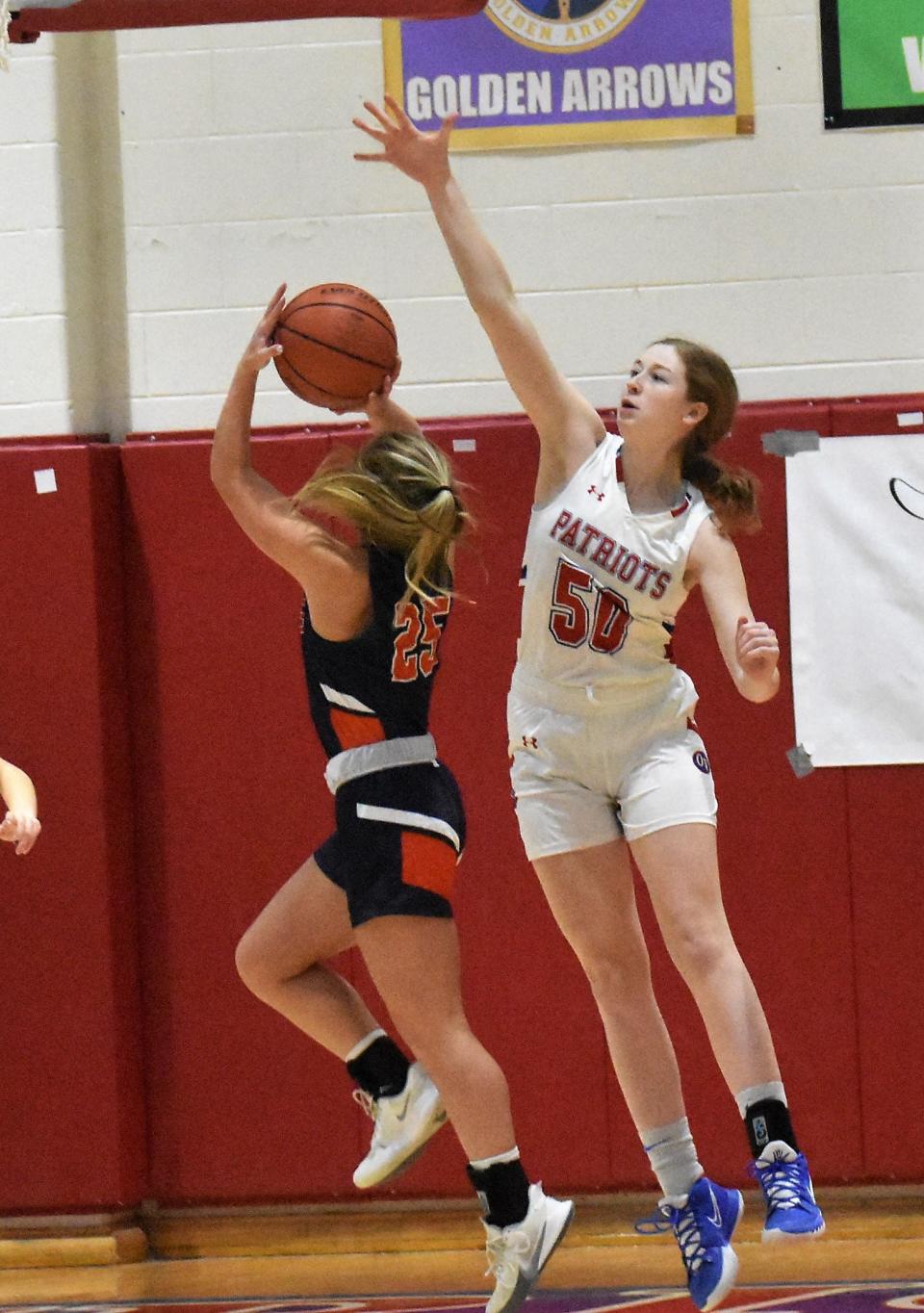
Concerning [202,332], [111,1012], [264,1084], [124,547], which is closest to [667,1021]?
[264,1084]

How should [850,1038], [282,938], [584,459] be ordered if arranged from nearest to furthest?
[282,938]
[584,459]
[850,1038]

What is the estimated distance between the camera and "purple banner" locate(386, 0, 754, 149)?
5941mm

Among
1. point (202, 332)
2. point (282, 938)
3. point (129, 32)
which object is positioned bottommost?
point (282, 938)

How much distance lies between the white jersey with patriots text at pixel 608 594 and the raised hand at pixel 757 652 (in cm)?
41

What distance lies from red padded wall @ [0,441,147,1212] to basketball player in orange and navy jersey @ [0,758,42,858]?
1.39 meters

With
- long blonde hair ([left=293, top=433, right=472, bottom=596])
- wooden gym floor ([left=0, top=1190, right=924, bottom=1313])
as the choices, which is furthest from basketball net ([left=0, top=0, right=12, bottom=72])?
wooden gym floor ([left=0, top=1190, right=924, bottom=1313])

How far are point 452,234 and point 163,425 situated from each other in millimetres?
2056

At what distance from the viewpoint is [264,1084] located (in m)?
5.93

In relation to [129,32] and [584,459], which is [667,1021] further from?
[129,32]

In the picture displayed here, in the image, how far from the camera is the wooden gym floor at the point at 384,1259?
5484 millimetres

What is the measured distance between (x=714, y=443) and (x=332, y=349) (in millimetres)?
1058

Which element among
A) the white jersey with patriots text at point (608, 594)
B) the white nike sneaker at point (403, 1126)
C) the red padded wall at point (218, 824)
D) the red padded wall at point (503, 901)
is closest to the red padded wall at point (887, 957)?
the red padded wall at point (503, 901)

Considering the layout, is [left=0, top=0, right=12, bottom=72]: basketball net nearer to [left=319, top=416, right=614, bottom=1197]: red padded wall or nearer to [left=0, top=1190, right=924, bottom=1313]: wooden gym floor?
[left=319, top=416, right=614, bottom=1197]: red padded wall

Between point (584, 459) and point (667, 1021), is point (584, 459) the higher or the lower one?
the higher one
